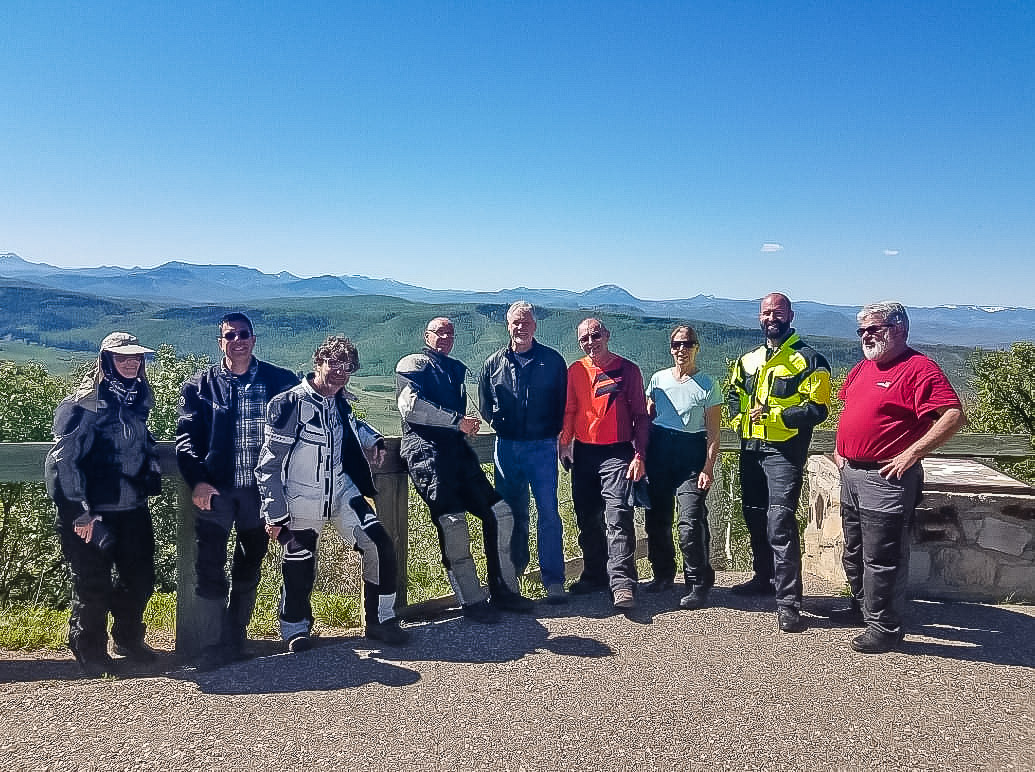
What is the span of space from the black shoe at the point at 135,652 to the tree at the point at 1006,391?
1754 centimetres

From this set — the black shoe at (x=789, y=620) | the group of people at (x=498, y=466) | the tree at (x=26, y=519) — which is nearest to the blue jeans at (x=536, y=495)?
the group of people at (x=498, y=466)

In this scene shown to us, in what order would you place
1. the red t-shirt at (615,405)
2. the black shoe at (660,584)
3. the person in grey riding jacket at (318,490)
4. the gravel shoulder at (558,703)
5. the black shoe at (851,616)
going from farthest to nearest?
the black shoe at (660,584), the red t-shirt at (615,405), the black shoe at (851,616), the person in grey riding jacket at (318,490), the gravel shoulder at (558,703)

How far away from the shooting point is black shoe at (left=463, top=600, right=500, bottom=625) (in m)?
4.29

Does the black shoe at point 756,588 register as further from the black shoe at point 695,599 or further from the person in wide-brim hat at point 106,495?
the person in wide-brim hat at point 106,495

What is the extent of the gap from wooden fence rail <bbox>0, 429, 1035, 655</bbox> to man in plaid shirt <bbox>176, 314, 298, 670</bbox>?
8 centimetres

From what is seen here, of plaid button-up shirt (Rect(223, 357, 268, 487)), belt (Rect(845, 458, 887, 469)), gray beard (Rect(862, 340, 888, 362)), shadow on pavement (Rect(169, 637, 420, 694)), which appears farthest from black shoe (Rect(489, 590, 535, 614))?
gray beard (Rect(862, 340, 888, 362))

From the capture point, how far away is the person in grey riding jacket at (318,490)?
3.70 meters

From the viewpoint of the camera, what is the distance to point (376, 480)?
4270 millimetres

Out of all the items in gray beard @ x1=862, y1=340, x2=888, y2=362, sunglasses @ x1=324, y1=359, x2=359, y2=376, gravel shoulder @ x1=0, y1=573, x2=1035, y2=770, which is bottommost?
gravel shoulder @ x1=0, y1=573, x2=1035, y2=770

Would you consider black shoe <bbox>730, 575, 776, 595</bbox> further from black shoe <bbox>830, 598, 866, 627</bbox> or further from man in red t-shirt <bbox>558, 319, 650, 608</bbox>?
→ man in red t-shirt <bbox>558, 319, 650, 608</bbox>

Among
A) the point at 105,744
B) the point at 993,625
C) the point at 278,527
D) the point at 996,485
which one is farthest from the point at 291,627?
the point at 996,485

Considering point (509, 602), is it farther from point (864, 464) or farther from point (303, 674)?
point (864, 464)

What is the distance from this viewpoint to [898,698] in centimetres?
342

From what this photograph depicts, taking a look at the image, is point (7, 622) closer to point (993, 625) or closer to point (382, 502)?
point (382, 502)
